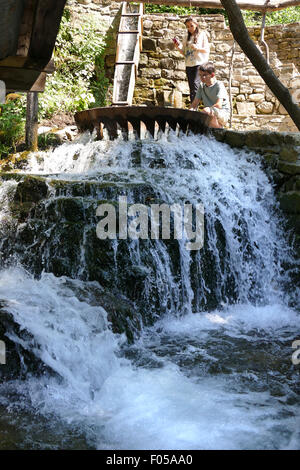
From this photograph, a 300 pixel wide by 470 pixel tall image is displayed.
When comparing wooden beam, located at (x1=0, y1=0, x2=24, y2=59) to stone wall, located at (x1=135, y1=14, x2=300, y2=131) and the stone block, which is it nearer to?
the stone block


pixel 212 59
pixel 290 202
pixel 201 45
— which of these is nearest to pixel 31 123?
pixel 201 45

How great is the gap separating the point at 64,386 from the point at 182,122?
15.8ft

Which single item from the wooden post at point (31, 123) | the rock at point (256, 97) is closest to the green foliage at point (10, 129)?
the wooden post at point (31, 123)

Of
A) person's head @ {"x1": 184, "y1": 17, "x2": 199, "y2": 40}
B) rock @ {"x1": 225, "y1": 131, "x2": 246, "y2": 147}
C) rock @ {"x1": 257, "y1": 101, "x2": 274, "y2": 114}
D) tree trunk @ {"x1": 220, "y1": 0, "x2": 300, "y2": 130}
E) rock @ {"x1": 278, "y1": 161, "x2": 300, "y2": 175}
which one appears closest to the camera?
tree trunk @ {"x1": 220, "y1": 0, "x2": 300, "y2": 130}

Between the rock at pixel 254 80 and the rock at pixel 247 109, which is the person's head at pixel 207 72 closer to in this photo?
the rock at pixel 247 109

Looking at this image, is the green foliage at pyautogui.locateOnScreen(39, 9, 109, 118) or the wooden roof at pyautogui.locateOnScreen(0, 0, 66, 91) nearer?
the wooden roof at pyautogui.locateOnScreen(0, 0, 66, 91)

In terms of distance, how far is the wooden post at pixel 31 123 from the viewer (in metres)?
7.98

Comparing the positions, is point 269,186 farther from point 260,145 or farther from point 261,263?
point 261,263

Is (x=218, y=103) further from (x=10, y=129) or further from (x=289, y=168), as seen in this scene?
(x=10, y=129)

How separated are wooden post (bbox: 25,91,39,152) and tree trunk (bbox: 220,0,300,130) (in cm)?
567

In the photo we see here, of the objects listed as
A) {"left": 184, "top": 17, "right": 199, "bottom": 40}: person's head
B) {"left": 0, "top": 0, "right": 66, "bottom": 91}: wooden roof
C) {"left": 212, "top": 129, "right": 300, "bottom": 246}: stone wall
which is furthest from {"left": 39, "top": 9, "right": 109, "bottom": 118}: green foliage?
{"left": 0, "top": 0, "right": 66, "bottom": 91}: wooden roof

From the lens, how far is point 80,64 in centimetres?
1041

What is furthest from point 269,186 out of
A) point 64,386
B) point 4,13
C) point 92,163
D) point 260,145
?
point 4,13

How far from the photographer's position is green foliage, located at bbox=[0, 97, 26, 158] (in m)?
8.33
